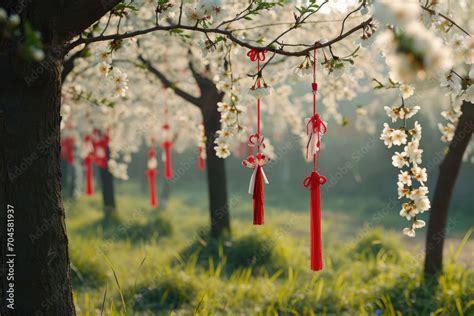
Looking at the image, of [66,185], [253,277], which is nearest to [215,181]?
[253,277]

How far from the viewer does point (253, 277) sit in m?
7.55

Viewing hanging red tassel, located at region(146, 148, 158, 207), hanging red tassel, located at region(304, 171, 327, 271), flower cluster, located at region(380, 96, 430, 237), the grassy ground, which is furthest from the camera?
hanging red tassel, located at region(146, 148, 158, 207)

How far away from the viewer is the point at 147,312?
19.3 feet

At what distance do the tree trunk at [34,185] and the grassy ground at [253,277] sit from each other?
64 cm

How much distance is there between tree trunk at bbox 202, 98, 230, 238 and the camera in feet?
28.2

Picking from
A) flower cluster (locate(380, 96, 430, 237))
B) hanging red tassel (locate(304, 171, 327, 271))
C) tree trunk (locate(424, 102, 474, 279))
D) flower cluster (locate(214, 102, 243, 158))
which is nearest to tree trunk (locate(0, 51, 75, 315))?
flower cluster (locate(214, 102, 243, 158))

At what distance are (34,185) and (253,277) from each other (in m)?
4.53

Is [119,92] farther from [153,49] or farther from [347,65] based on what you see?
[153,49]

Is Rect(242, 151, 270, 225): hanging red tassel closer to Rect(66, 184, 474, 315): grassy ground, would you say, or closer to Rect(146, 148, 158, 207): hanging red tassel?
Rect(66, 184, 474, 315): grassy ground

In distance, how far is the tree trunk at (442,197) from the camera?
5.98m

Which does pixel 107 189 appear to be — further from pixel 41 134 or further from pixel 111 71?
pixel 41 134

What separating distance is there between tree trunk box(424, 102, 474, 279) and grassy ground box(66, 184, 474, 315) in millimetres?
172

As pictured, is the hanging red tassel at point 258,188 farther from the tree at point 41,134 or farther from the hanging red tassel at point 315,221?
the tree at point 41,134

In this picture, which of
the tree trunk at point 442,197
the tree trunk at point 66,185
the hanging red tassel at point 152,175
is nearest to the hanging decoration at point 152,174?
the hanging red tassel at point 152,175
